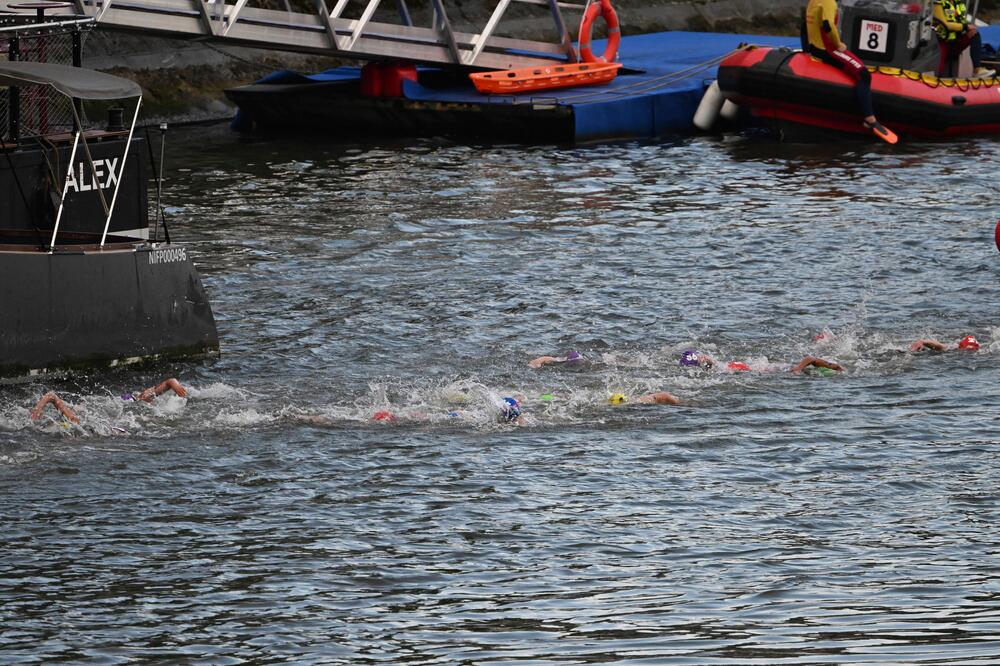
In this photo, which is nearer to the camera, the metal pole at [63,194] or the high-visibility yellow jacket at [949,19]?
the metal pole at [63,194]

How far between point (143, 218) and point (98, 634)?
25.5 ft

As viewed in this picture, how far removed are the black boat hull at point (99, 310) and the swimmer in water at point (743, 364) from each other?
406 cm

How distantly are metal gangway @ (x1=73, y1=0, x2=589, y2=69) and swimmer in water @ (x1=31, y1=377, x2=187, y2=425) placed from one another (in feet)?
42.8

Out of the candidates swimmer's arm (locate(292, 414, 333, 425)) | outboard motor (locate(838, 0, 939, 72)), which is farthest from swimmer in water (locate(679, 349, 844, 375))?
outboard motor (locate(838, 0, 939, 72))

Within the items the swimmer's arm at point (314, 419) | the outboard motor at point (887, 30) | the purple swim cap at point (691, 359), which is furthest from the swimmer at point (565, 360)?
the outboard motor at point (887, 30)

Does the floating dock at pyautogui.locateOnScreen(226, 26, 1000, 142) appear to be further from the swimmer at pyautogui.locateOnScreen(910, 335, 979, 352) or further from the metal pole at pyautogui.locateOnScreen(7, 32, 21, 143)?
the metal pole at pyautogui.locateOnScreen(7, 32, 21, 143)

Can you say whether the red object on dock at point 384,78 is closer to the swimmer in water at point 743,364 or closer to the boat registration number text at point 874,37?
the boat registration number text at point 874,37

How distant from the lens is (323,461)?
39.7 feet

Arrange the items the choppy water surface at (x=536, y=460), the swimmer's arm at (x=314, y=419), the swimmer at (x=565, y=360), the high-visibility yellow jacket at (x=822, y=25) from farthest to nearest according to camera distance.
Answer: the high-visibility yellow jacket at (x=822, y=25) → the swimmer at (x=565, y=360) → the swimmer's arm at (x=314, y=419) → the choppy water surface at (x=536, y=460)

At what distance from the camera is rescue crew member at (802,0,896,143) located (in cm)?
2759

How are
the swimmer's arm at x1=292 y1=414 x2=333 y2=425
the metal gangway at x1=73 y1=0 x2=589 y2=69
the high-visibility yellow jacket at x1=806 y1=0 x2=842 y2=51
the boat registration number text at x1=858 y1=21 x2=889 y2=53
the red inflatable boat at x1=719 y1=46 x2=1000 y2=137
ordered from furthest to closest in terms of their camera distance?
the boat registration number text at x1=858 y1=21 x2=889 y2=53 → the high-visibility yellow jacket at x1=806 y1=0 x2=842 y2=51 → the red inflatable boat at x1=719 y1=46 x2=1000 y2=137 → the metal gangway at x1=73 y1=0 x2=589 y2=69 → the swimmer's arm at x1=292 y1=414 x2=333 y2=425

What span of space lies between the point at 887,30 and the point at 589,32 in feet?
16.9

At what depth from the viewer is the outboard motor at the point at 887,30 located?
28984 millimetres

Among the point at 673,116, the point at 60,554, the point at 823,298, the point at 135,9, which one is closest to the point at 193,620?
the point at 60,554
